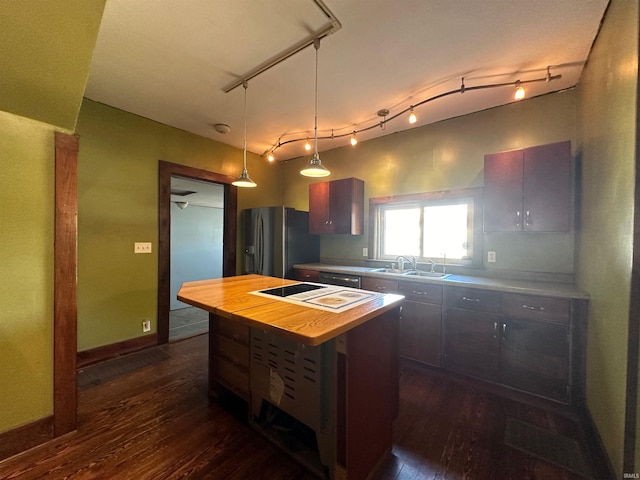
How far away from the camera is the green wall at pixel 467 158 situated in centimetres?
240

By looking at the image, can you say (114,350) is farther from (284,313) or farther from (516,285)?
(516,285)

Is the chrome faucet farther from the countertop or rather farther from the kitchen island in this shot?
the kitchen island

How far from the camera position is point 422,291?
258 centimetres

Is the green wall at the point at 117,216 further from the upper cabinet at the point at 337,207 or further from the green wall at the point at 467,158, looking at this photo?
the green wall at the point at 467,158

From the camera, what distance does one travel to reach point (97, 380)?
7.63 ft

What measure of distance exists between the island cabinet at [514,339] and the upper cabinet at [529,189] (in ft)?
2.19

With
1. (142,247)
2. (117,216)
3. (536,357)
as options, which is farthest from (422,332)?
(117,216)

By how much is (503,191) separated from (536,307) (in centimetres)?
106

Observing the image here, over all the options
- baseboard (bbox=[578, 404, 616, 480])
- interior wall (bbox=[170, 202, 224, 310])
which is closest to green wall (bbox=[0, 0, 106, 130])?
baseboard (bbox=[578, 404, 616, 480])

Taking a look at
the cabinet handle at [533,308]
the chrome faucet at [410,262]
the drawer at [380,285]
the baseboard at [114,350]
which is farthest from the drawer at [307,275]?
the cabinet handle at [533,308]

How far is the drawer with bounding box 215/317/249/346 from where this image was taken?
1.83 m

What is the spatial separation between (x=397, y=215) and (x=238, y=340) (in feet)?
8.43

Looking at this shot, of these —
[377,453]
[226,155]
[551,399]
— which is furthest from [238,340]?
[226,155]

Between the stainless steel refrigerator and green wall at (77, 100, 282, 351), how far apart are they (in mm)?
1223
